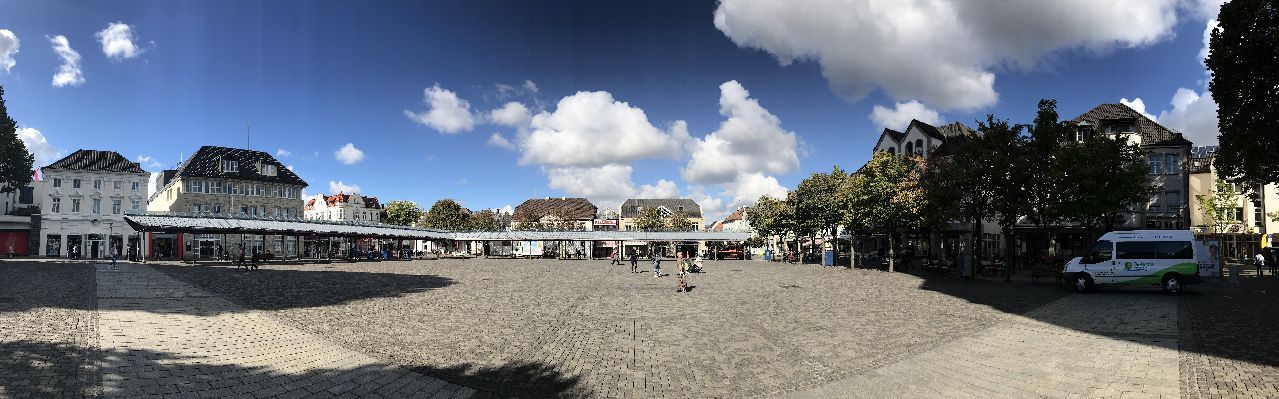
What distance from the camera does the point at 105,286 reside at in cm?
2097

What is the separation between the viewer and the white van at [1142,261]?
66.7 ft

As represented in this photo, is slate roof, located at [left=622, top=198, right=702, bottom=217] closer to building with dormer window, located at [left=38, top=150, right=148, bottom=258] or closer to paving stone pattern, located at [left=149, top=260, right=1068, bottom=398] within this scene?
building with dormer window, located at [left=38, top=150, right=148, bottom=258]

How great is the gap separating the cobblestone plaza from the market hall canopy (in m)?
23.9

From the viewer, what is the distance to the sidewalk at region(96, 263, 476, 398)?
26.2ft

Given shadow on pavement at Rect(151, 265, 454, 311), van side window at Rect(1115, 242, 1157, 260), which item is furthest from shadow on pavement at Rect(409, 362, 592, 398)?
van side window at Rect(1115, 242, 1157, 260)

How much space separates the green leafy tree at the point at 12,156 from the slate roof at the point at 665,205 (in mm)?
98706


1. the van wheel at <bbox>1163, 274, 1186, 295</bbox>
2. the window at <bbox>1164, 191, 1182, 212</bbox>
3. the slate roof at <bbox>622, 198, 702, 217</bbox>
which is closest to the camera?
the van wheel at <bbox>1163, 274, 1186, 295</bbox>

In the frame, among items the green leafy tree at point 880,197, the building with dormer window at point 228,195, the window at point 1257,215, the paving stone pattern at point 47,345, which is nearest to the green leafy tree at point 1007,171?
the green leafy tree at point 880,197

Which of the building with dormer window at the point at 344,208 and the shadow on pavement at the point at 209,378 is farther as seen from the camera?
the building with dormer window at the point at 344,208

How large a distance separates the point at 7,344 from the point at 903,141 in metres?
56.6

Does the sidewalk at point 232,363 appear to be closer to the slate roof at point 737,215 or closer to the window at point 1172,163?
the window at point 1172,163

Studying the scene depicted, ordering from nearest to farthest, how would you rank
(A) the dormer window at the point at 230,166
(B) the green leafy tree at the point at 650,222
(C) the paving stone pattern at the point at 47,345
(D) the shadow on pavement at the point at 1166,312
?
(C) the paving stone pattern at the point at 47,345 → (D) the shadow on pavement at the point at 1166,312 → (A) the dormer window at the point at 230,166 → (B) the green leafy tree at the point at 650,222

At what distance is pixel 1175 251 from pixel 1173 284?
3.84ft

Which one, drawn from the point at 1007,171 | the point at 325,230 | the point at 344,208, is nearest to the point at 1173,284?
the point at 1007,171
